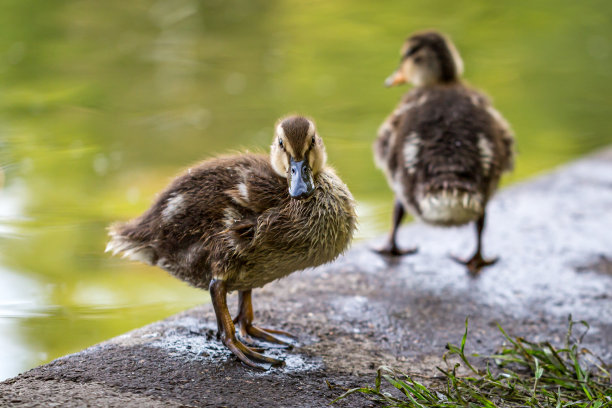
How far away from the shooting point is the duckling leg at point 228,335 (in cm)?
311

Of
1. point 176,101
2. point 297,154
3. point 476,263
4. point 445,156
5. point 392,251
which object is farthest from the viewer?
point 176,101

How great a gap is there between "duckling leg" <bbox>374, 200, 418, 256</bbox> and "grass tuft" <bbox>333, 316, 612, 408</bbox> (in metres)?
1.19

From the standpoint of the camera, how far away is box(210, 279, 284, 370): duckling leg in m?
3.11

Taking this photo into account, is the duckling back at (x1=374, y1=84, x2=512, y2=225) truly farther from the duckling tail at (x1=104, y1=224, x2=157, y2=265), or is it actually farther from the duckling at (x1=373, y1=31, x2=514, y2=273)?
the duckling tail at (x1=104, y1=224, x2=157, y2=265)

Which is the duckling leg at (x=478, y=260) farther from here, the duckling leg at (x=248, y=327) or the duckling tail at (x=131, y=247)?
the duckling tail at (x=131, y=247)

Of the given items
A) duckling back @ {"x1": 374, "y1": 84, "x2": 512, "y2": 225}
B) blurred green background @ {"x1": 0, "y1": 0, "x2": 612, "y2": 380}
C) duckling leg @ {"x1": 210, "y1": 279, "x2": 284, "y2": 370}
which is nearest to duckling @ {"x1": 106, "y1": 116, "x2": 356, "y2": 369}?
duckling leg @ {"x1": 210, "y1": 279, "x2": 284, "y2": 370}

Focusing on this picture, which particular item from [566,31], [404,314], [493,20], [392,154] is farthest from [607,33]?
[404,314]

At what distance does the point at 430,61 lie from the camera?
529cm

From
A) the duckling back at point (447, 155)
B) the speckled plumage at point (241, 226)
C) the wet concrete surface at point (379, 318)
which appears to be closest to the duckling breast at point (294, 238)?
the speckled plumage at point (241, 226)

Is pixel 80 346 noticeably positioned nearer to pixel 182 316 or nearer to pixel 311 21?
pixel 182 316

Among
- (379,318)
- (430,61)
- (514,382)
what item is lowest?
(514,382)

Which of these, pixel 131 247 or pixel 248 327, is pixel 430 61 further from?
pixel 131 247

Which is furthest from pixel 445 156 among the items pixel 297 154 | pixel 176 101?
pixel 176 101

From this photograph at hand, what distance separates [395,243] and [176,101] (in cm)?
427
